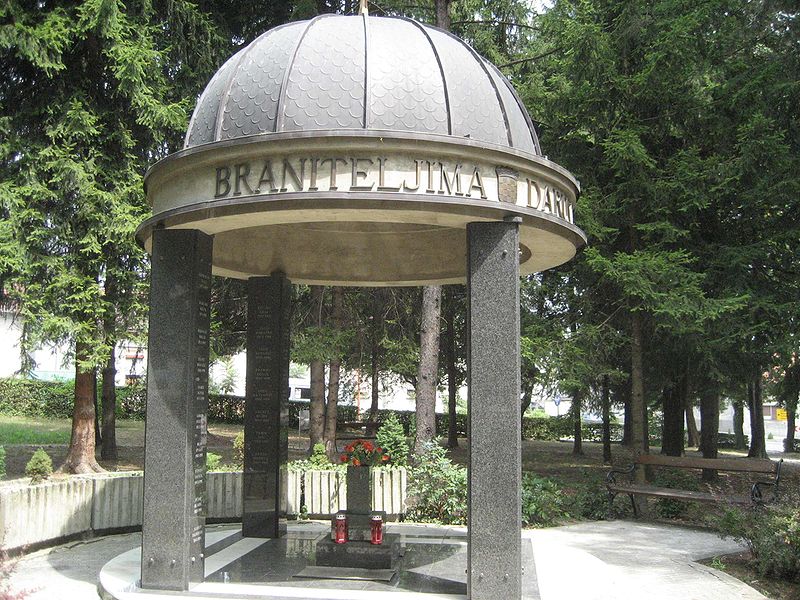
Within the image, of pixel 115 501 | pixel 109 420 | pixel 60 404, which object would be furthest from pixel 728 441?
pixel 115 501

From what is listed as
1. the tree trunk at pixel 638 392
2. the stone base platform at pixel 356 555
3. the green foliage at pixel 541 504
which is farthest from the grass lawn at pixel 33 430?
the tree trunk at pixel 638 392

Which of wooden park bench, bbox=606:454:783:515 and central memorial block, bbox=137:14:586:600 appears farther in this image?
wooden park bench, bbox=606:454:783:515

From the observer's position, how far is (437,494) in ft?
47.0

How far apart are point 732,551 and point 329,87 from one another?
9.79m

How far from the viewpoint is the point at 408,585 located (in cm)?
838

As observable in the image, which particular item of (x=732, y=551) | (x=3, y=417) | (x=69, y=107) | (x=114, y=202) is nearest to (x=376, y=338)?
(x=114, y=202)

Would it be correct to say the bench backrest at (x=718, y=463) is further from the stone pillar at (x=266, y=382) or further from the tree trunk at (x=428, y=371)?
the stone pillar at (x=266, y=382)

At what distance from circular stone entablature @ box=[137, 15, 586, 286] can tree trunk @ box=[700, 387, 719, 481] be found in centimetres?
1437

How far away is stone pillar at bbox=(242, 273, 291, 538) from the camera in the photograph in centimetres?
1164

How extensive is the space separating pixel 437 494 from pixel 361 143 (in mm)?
8740

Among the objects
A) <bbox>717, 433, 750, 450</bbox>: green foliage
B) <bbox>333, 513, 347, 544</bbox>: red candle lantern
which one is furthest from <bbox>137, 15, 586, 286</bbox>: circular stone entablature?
<bbox>717, 433, 750, 450</bbox>: green foliage

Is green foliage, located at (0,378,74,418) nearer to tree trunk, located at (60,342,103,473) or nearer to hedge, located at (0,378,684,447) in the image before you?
hedge, located at (0,378,684,447)

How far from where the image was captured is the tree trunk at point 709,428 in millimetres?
21109

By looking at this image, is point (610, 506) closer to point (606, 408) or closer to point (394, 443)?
point (394, 443)
